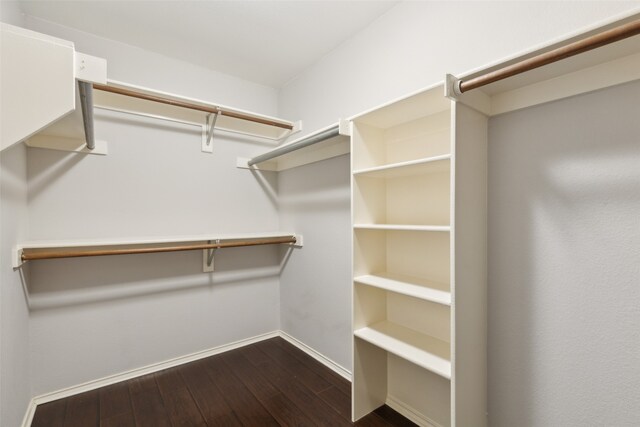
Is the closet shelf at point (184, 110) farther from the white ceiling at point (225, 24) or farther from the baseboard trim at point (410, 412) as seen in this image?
the baseboard trim at point (410, 412)

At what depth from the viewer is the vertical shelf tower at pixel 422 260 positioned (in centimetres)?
116

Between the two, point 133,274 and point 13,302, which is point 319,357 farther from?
point 13,302

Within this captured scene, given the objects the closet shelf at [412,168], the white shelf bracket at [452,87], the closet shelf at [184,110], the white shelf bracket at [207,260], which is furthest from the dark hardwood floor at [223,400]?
A: the closet shelf at [184,110]

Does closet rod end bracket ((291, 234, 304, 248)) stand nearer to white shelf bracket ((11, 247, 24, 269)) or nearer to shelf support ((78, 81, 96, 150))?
shelf support ((78, 81, 96, 150))

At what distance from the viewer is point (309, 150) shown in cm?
218

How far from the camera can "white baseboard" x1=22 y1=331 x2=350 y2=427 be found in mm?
1742

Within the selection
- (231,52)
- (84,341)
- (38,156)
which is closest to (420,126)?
(231,52)

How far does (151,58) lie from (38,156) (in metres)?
0.99

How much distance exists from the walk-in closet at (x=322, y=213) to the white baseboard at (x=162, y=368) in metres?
0.01

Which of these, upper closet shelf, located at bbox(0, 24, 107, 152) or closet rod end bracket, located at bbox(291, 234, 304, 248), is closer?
upper closet shelf, located at bbox(0, 24, 107, 152)

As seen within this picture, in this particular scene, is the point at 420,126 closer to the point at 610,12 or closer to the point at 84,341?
the point at 610,12

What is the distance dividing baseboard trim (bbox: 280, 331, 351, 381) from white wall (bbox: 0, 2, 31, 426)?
1.67 m

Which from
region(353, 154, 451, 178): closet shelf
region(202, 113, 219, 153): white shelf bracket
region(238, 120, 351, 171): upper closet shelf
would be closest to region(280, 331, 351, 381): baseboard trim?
region(353, 154, 451, 178): closet shelf

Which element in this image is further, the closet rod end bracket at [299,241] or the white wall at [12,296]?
the closet rod end bracket at [299,241]
